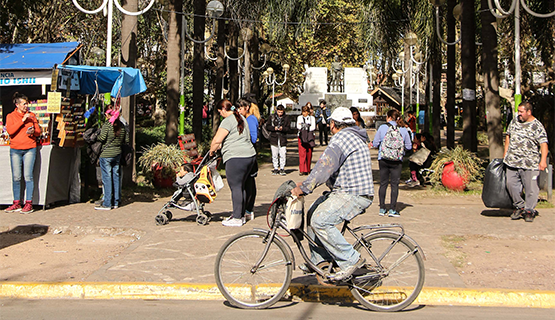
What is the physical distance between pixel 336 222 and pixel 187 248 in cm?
282

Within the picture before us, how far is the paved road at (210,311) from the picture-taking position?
206 inches

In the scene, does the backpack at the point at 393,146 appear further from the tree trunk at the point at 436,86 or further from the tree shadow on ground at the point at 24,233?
the tree trunk at the point at 436,86

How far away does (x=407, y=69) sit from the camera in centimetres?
2944

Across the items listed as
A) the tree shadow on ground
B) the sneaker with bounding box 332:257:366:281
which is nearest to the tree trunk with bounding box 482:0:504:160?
the sneaker with bounding box 332:257:366:281

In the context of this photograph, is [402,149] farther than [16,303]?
Yes

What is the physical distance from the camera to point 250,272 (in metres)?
5.46

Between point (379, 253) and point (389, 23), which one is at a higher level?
point (389, 23)

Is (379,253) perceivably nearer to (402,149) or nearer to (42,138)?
(402,149)

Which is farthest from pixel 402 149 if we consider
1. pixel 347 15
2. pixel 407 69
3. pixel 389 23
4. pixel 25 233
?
pixel 347 15

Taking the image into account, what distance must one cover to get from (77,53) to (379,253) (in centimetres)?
785

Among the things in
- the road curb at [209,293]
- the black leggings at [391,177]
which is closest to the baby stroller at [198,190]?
A: the black leggings at [391,177]

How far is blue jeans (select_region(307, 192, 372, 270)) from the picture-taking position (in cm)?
527

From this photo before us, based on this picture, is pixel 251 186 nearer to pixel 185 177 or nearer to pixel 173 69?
pixel 185 177

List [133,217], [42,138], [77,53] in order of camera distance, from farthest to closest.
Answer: [77,53]
[42,138]
[133,217]
